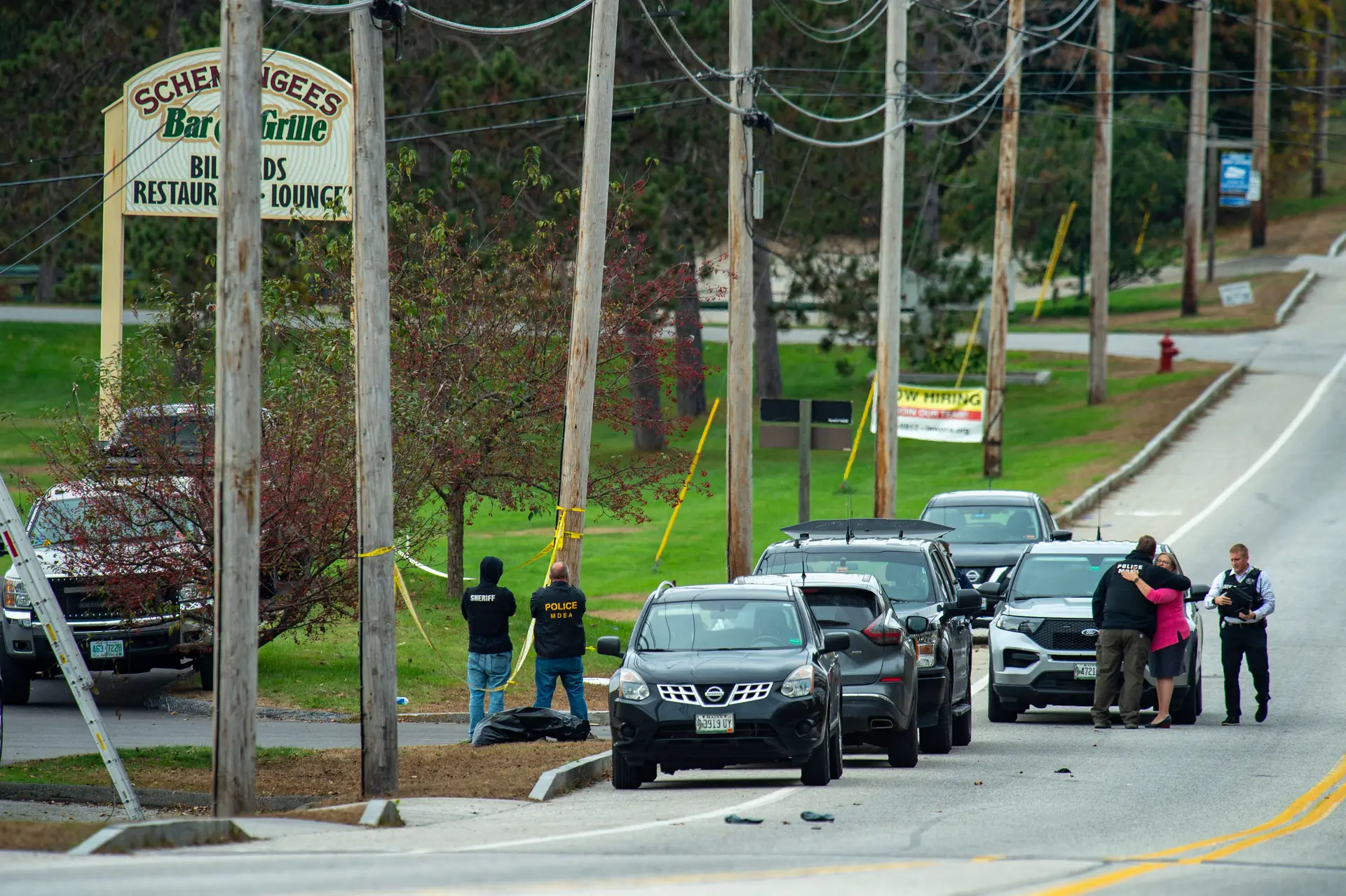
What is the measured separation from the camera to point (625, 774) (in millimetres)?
14125

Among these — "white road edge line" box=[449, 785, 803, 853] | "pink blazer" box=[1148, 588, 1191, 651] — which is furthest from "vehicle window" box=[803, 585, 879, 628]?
"pink blazer" box=[1148, 588, 1191, 651]

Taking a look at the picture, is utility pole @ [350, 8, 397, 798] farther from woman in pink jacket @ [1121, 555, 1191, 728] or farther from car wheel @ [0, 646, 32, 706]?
woman in pink jacket @ [1121, 555, 1191, 728]

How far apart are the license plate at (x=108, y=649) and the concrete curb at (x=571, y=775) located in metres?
6.47

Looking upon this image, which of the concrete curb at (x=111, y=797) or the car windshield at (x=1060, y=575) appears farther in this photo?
the car windshield at (x=1060, y=575)

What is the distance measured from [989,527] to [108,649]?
44.1 ft

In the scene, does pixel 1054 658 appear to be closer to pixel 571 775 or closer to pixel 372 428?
pixel 571 775

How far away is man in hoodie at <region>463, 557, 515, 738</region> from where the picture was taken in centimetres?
1652

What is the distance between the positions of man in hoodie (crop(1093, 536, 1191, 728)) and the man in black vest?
1.01m

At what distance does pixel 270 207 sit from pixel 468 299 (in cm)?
429

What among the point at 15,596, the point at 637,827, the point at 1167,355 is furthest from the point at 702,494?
the point at 637,827

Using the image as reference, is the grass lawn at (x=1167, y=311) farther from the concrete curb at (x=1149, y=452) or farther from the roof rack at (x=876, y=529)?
the roof rack at (x=876, y=529)

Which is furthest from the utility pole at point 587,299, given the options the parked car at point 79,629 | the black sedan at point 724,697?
the parked car at point 79,629

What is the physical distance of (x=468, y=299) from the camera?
23844 millimetres

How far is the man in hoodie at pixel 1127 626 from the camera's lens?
18.3 metres
